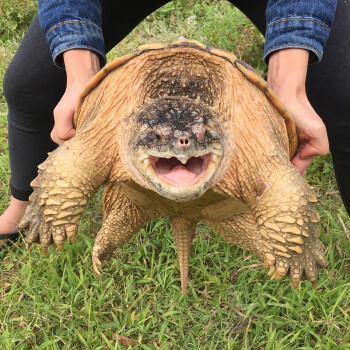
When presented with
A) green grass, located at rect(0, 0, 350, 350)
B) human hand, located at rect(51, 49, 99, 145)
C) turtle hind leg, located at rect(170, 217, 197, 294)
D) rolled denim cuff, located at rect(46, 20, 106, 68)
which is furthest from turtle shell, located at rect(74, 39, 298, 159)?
green grass, located at rect(0, 0, 350, 350)

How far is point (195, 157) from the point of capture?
152cm

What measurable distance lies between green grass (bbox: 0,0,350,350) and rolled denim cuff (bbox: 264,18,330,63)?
1.17 meters

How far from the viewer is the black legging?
6.67 feet

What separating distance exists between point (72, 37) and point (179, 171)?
0.78 metres

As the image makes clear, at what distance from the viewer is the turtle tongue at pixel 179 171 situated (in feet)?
4.59

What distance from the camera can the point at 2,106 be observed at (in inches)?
152

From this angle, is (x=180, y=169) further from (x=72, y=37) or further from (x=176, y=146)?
(x=72, y=37)

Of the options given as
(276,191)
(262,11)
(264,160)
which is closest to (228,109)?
(264,160)

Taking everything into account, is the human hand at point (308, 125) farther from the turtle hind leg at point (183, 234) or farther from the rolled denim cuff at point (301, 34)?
the turtle hind leg at point (183, 234)

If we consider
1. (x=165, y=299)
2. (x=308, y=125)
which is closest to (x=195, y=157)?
(x=308, y=125)

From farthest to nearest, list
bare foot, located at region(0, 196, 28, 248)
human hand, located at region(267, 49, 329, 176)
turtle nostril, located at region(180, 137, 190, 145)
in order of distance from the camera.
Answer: bare foot, located at region(0, 196, 28, 248) < human hand, located at region(267, 49, 329, 176) < turtle nostril, located at region(180, 137, 190, 145)

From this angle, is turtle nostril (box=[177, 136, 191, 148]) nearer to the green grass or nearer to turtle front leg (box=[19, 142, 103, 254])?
turtle front leg (box=[19, 142, 103, 254])

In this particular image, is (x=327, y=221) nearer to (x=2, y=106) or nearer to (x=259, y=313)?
(x=259, y=313)

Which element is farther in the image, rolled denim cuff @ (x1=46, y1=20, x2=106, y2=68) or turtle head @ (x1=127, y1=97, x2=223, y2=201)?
rolled denim cuff @ (x1=46, y1=20, x2=106, y2=68)
